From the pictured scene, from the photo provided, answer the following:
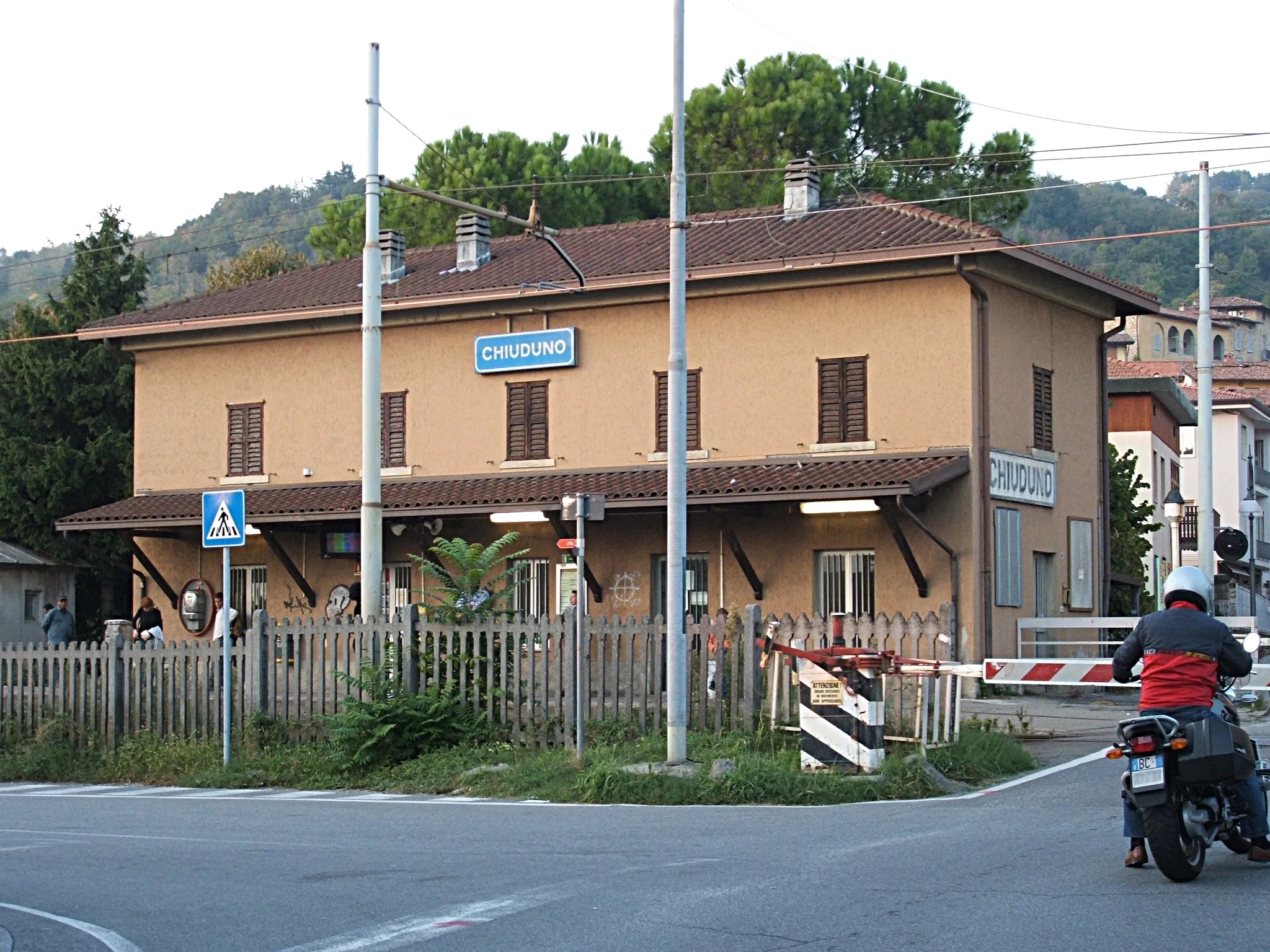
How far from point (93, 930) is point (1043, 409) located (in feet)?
74.3

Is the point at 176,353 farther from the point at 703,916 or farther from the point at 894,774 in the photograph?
the point at 703,916

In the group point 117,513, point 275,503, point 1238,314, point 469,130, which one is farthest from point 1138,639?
point 1238,314

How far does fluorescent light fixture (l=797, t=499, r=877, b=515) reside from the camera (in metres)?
26.4

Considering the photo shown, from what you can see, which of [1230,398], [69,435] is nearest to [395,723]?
[69,435]

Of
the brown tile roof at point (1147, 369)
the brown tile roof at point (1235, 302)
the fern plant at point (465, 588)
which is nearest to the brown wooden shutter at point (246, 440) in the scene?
the fern plant at point (465, 588)

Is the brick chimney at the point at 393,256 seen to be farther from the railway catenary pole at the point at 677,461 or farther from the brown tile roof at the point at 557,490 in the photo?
the railway catenary pole at the point at 677,461

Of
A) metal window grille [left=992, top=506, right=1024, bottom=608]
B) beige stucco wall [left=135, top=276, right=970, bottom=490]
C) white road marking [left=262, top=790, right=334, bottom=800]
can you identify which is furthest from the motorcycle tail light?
metal window grille [left=992, top=506, right=1024, bottom=608]

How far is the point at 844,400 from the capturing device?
90.8 feet

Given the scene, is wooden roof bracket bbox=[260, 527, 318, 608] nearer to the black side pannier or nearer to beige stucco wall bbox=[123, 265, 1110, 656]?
beige stucco wall bbox=[123, 265, 1110, 656]

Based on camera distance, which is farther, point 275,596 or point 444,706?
point 275,596

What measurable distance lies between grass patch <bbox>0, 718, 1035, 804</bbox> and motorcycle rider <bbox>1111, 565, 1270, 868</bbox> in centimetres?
513

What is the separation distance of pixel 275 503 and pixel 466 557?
1298 centimetres

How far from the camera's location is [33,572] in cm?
3856

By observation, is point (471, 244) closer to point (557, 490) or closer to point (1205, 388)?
point (557, 490)
